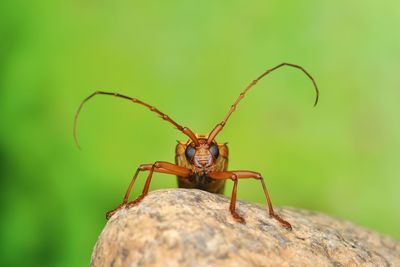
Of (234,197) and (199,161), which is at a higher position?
(199,161)

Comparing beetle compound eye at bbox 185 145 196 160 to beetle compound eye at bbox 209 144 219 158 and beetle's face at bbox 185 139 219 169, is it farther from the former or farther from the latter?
beetle compound eye at bbox 209 144 219 158

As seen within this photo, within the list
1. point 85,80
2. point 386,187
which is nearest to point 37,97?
point 85,80

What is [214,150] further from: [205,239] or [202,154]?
[205,239]

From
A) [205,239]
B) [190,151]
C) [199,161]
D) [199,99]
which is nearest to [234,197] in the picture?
[205,239]

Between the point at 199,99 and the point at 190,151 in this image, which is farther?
the point at 199,99

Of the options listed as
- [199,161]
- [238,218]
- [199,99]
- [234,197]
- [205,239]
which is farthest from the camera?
[199,99]

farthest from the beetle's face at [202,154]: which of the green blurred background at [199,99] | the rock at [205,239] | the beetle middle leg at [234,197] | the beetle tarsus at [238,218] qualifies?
the green blurred background at [199,99]

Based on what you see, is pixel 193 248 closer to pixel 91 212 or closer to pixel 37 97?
pixel 91 212

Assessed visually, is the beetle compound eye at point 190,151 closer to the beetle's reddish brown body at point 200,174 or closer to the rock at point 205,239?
the beetle's reddish brown body at point 200,174
